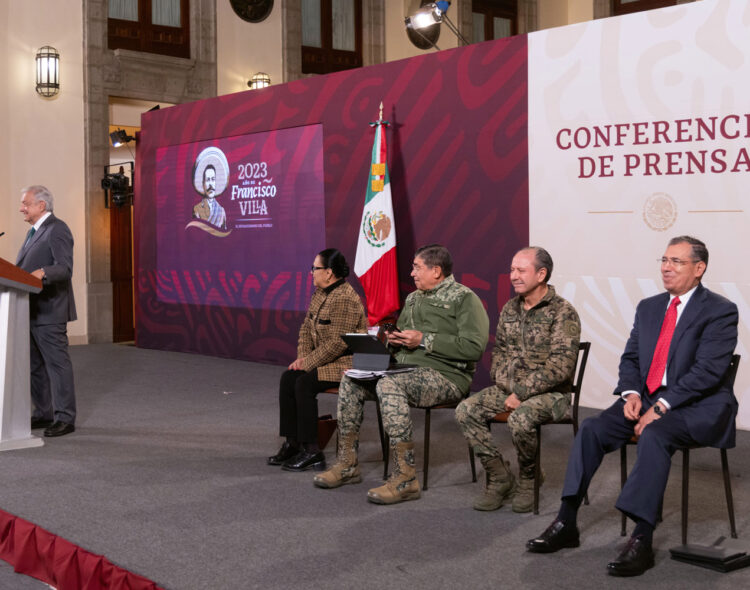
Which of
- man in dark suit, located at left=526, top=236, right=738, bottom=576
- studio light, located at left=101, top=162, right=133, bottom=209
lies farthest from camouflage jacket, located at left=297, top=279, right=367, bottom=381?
studio light, located at left=101, top=162, right=133, bottom=209

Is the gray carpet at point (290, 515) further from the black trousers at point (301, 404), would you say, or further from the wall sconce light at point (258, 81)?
the wall sconce light at point (258, 81)

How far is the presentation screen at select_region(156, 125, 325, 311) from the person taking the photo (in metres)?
8.60

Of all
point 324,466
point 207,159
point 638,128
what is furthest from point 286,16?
point 324,466

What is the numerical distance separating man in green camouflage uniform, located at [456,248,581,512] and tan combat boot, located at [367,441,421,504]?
0.28 meters

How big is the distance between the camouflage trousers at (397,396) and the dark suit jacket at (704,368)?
1.07 m

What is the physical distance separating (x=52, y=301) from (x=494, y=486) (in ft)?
9.77

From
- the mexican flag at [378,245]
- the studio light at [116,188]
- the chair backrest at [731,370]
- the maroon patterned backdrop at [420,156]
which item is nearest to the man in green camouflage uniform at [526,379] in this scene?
the chair backrest at [731,370]

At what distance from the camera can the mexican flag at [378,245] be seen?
744cm

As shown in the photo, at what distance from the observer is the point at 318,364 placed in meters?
4.79

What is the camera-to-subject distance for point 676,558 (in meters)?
3.30

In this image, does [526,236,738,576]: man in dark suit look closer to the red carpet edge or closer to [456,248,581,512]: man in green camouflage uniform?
[456,248,581,512]: man in green camouflage uniform

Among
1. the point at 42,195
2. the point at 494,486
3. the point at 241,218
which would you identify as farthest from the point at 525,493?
the point at 241,218

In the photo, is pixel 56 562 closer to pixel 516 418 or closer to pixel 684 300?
pixel 516 418

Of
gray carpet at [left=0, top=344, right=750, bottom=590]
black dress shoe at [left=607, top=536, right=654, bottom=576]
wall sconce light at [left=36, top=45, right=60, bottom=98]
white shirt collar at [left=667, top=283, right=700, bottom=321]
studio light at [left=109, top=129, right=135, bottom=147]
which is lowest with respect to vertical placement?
gray carpet at [left=0, top=344, right=750, bottom=590]
